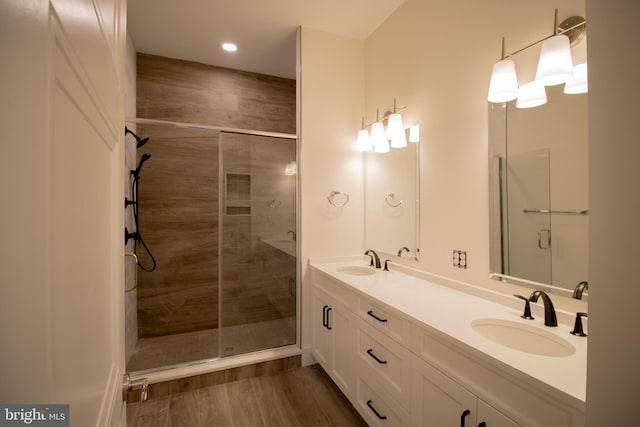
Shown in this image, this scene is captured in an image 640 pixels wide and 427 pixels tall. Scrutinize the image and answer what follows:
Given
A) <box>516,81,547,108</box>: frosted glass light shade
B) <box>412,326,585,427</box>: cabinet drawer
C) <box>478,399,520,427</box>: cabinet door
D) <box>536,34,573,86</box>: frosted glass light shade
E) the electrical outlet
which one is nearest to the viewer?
<box>412,326,585,427</box>: cabinet drawer

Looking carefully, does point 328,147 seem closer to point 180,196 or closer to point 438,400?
point 180,196

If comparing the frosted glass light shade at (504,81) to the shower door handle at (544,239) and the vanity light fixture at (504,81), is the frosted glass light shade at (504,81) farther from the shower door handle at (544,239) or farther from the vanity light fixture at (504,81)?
the shower door handle at (544,239)

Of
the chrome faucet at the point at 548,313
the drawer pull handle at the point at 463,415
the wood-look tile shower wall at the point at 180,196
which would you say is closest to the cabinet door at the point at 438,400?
the drawer pull handle at the point at 463,415

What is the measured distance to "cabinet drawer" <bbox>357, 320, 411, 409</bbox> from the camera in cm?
137

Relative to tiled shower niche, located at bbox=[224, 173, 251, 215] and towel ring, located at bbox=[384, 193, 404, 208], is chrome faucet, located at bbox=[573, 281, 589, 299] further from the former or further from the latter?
tiled shower niche, located at bbox=[224, 173, 251, 215]

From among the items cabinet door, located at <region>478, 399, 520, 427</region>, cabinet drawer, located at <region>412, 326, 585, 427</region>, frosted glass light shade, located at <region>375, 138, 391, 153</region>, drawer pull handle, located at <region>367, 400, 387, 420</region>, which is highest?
frosted glass light shade, located at <region>375, 138, 391, 153</region>

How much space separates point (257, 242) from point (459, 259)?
1.70m

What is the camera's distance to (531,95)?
53.6 inches

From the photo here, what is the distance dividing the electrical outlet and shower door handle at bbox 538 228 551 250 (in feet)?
1.37

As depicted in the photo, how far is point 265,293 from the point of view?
2.75 m

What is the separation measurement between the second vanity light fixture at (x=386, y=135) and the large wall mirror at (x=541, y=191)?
657 millimetres

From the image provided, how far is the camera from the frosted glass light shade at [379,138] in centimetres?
235

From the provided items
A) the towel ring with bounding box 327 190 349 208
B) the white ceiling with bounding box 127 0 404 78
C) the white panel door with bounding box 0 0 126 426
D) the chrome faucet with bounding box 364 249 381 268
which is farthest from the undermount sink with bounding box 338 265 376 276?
the white ceiling with bounding box 127 0 404 78

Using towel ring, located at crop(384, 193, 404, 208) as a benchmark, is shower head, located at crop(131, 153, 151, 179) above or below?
above
